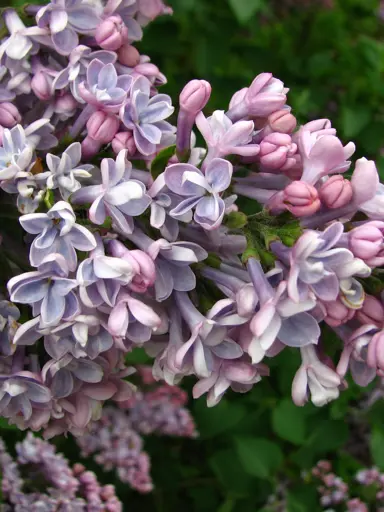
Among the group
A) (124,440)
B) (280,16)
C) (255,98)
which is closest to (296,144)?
(255,98)

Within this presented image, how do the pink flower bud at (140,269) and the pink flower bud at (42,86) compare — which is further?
the pink flower bud at (42,86)

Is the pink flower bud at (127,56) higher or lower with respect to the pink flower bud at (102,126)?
higher

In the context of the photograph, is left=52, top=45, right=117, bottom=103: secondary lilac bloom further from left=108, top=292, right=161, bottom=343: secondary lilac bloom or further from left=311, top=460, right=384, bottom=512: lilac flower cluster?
left=311, top=460, right=384, bottom=512: lilac flower cluster

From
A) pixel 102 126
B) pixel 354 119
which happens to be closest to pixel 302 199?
pixel 102 126

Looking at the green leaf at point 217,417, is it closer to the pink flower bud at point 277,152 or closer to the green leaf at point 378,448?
the green leaf at point 378,448

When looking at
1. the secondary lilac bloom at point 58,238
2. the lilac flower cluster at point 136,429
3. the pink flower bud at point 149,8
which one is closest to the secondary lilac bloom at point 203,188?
the secondary lilac bloom at point 58,238
